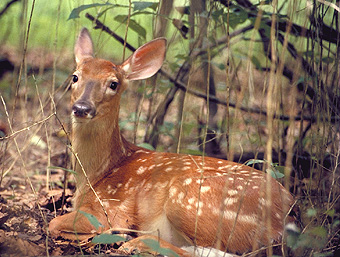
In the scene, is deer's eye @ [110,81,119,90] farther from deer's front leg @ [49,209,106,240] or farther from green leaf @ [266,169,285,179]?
green leaf @ [266,169,285,179]

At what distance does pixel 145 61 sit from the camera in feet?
Answer: 15.0

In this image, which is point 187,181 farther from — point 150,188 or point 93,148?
point 93,148

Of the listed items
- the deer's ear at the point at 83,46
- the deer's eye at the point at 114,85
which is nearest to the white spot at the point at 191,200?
the deer's eye at the point at 114,85

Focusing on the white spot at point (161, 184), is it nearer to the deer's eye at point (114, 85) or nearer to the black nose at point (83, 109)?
the black nose at point (83, 109)

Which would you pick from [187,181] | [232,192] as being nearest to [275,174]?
[232,192]

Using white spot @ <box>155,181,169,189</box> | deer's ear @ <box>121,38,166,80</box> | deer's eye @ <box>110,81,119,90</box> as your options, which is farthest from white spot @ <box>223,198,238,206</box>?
deer's ear @ <box>121,38,166,80</box>

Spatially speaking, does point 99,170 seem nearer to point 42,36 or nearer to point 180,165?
point 180,165

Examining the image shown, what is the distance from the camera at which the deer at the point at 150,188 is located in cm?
347

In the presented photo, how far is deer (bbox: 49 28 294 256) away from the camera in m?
3.47

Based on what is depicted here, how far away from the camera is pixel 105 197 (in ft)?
13.4

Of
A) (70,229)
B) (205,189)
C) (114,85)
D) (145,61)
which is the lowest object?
Result: (70,229)

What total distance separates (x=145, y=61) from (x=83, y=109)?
98cm

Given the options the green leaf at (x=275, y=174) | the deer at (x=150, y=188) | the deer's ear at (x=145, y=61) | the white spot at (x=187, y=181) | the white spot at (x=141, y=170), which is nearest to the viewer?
the green leaf at (x=275, y=174)

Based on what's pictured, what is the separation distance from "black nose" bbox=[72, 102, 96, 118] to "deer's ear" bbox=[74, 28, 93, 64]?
102cm
